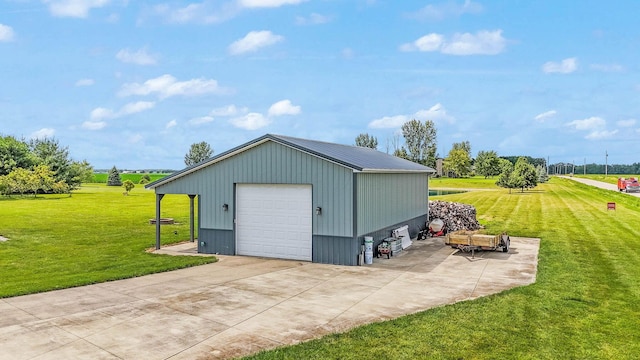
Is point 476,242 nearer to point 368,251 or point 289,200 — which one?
point 368,251

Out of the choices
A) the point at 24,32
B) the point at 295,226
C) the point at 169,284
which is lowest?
the point at 169,284

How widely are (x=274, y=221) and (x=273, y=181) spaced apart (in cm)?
135

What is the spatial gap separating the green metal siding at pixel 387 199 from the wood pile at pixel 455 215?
3.88 feet

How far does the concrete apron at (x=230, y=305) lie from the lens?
6.80m

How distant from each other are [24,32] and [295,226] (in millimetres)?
22033

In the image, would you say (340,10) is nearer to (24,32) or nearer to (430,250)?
(430,250)

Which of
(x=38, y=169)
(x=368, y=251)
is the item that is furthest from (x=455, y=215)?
(x=38, y=169)

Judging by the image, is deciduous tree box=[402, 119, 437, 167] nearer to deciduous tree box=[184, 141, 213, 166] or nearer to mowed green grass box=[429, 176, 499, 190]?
mowed green grass box=[429, 176, 499, 190]

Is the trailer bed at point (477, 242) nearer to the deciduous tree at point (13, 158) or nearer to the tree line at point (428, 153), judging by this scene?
the deciduous tree at point (13, 158)

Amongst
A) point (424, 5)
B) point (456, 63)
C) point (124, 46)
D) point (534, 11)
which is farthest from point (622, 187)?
point (124, 46)

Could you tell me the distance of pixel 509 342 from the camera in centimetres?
689

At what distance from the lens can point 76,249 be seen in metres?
16.0

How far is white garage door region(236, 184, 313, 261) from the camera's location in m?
13.8

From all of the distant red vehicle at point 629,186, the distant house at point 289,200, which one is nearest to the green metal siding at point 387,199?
the distant house at point 289,200
